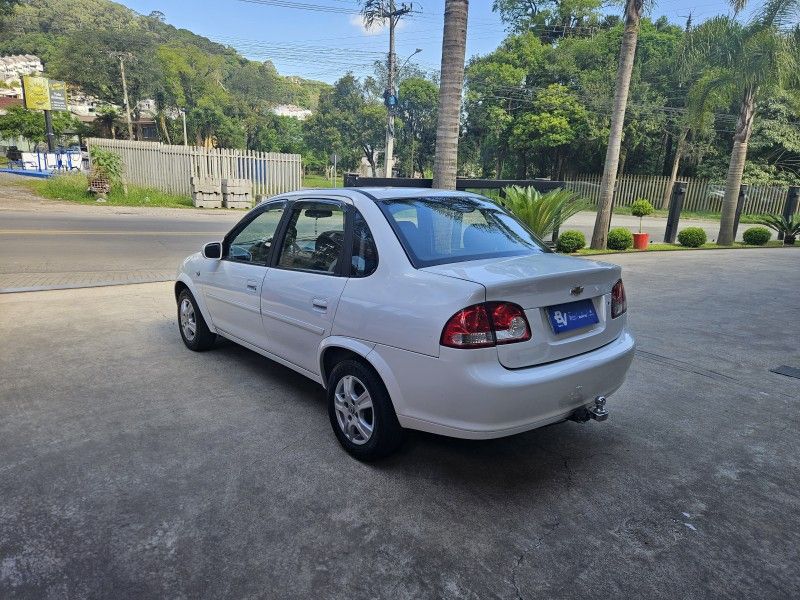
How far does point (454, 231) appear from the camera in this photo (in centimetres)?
351

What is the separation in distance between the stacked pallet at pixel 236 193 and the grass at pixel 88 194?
1.56 m

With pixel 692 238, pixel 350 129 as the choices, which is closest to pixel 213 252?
pixel 692 238

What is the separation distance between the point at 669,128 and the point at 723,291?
31.7 m

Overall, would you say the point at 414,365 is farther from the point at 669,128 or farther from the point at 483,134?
the point at 483,134

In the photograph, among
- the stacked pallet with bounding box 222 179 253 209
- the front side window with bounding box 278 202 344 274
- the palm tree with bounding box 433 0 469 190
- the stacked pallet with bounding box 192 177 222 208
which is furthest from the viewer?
the stacked pallet with bounding box 222 179 253 209

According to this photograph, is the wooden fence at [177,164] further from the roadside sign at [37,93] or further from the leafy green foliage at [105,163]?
the roadside sign at [37,93]

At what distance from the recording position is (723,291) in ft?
28.9

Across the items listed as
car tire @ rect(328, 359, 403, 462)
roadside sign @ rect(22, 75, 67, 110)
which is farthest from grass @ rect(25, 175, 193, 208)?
car tire @ rect(328, 359, 403, 462)

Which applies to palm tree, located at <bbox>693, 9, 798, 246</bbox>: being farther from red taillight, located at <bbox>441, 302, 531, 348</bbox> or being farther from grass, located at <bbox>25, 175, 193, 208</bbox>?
grass, located at <bbox>25, 175, 193, 208</bbox>

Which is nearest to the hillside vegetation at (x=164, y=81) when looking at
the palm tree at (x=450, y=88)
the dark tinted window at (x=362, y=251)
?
the palm tree at (x=450, y=88)

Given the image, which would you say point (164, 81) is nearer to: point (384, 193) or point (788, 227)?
point (788, 227)

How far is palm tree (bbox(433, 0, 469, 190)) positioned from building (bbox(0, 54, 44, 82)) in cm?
9498

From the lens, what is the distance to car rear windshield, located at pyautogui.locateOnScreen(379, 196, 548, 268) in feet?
10.5

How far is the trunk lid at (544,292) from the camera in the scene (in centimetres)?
272
